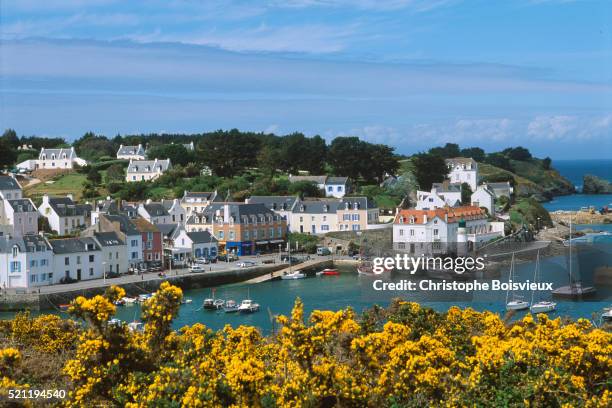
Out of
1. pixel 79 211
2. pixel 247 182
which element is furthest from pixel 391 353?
pixel 247 182

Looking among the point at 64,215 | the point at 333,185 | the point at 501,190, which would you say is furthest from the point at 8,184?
the point at 501,190

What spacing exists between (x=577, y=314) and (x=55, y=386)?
17.3 metres

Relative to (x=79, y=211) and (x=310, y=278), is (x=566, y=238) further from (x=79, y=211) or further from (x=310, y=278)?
(x=79, y=211)

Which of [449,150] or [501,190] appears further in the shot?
[449,150]

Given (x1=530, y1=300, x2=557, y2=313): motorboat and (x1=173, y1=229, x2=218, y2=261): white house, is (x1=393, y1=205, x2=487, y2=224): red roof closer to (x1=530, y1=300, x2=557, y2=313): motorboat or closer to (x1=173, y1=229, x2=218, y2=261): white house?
(x1=173, y1=229, x2=218, y2=261): white house

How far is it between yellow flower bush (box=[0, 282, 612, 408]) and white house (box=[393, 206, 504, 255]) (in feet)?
77.6

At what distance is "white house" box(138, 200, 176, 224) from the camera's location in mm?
38906

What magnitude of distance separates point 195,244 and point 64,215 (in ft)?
20.5

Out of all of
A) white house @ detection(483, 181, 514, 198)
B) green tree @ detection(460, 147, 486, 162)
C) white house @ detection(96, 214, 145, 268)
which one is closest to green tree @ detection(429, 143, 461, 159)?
green tree @ detection(460, 147, 486, 162)

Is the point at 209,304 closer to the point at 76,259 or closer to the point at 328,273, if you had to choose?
the point at 76,259

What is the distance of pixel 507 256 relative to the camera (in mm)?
35188

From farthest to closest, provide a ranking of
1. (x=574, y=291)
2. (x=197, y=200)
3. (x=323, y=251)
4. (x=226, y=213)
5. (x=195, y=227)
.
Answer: (x=197, y=200) < (x=195, y=227) < (x=323, y=251) < (x=226, y=213) < (x=574, y=291)

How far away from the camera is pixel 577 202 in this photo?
219 feet

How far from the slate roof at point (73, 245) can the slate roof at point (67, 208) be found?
7243 millimetres
